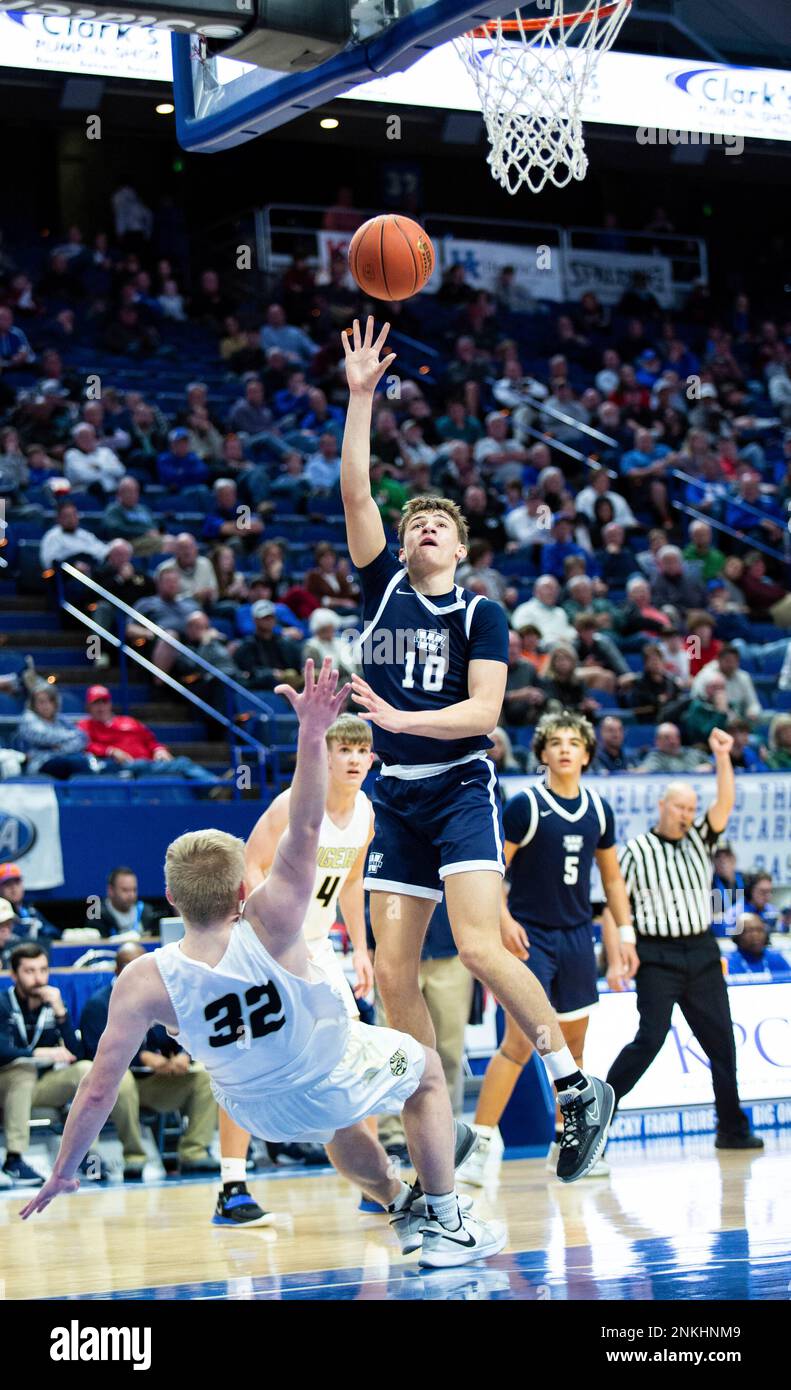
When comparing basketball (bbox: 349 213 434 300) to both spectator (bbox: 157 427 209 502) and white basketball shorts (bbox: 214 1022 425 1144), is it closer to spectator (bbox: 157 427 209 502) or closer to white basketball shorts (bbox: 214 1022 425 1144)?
white basketball shorts (bbox: 214 1022 425 1144)

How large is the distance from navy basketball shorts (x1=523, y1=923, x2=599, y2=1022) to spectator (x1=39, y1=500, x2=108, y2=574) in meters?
7.44

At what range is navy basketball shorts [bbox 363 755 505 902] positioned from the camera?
603 centimetres

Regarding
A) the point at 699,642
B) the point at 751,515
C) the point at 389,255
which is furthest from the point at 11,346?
the point at 389,255

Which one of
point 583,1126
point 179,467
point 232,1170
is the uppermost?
point 179,467

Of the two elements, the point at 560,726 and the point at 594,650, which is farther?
the point at 594,650

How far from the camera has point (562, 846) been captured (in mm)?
8766

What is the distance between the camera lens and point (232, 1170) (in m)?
7.36

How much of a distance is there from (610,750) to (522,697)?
0.84 m

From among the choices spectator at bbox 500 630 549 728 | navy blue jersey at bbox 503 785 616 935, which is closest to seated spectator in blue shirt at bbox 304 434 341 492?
spectator at bbox 500 630 549 728

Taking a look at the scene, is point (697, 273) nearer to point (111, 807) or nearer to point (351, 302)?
point (351, 302)

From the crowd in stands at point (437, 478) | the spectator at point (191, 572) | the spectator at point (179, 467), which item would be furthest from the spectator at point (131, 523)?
the spectator at point (179, 467)

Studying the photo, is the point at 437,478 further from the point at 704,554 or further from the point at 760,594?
the point at 760,594

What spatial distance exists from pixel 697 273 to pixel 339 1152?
2190cm
